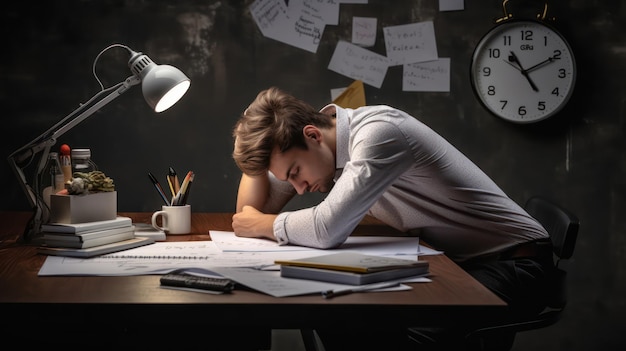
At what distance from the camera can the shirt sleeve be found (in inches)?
67.3

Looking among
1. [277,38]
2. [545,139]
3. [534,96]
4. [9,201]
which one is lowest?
[9,201]

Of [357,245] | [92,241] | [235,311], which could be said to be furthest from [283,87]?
[235,311]

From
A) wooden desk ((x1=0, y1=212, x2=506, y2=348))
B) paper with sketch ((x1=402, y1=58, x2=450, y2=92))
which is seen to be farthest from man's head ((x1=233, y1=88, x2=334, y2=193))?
paper with sketch ((x1=402, y1=58, x2=450, y2=92))

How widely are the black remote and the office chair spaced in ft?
2.57

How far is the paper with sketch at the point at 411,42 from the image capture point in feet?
9.82

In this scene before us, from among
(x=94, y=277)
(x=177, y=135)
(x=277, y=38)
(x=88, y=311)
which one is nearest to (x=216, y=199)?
(x=177, y=135)

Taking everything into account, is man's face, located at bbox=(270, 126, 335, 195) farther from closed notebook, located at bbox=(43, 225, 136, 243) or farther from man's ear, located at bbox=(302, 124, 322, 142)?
closed notebook, located at bbox=(43, 225, 136, 243)

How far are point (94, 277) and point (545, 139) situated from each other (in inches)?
90.0

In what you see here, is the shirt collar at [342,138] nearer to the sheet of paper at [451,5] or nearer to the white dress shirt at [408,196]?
the white dress shirt at [408,196]

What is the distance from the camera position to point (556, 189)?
3086 mm

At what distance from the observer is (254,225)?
74.8 inches

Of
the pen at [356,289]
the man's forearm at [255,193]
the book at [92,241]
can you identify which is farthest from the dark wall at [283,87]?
the pen at [356,289]

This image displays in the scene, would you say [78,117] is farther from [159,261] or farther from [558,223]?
[558,223]

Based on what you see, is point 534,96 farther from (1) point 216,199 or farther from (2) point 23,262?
(2) point 23,262
